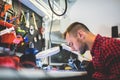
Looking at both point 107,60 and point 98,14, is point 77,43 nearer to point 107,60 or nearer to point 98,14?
point 107,60

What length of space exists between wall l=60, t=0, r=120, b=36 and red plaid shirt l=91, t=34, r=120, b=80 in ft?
6.10

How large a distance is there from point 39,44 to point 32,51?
841mm

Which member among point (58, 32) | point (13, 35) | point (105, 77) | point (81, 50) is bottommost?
point (105, 77)

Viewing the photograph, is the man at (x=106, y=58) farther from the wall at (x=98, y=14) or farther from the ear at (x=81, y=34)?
the wall at (x=98, y=14)

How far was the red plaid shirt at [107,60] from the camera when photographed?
1.25 metres

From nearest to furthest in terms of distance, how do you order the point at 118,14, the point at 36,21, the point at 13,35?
1. the point at 13,35
2. the point at 36,21
3. the point at 118,14

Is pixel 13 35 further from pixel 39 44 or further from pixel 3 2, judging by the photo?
pixel 39 44

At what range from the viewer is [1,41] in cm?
147

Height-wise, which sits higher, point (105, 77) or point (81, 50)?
point (81, 50)

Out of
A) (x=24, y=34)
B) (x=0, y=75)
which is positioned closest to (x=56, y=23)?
(x=24, y=34)

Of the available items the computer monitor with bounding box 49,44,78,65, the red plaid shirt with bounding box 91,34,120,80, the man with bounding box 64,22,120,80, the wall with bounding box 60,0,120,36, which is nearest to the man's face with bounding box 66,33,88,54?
the man with bounding box 64,22,120,80

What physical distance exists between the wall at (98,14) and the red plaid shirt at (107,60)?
186cm

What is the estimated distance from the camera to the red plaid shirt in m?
1.25

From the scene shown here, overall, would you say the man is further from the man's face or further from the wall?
the wall
